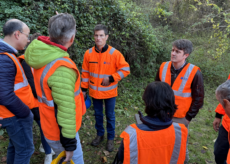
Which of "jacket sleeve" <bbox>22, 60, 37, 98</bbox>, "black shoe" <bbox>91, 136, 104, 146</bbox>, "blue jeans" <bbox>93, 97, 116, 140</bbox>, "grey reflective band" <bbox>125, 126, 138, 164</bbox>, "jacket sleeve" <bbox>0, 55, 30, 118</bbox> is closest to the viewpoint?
"grey reflective band" <bbox>125, 126, 138, 164</bbox>

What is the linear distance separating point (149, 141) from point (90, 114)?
3.32 m

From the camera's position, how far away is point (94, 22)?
4980 millimetres

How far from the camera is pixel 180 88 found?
255 centimetres

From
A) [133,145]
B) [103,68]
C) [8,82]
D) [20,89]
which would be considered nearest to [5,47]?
[8,82]

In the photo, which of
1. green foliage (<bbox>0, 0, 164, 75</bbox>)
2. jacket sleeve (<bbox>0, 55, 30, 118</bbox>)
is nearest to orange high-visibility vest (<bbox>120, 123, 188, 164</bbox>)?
jacket sleeve (<bbox>0, 55, 30, 118</bbox>)

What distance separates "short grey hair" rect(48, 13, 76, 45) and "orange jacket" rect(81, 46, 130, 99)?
1405mm

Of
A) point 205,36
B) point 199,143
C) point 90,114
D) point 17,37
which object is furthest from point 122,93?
point 205,36

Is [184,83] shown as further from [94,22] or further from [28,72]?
[94,22]

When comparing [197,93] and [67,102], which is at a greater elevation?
[67,102]

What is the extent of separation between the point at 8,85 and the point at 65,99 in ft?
2.60

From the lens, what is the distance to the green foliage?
3.81m

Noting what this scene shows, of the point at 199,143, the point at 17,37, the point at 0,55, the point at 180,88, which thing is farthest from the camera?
the point at 199,143

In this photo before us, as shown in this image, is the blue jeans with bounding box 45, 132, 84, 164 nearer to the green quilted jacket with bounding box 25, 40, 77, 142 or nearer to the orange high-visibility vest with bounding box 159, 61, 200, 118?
the green quilted jacket with bounding box 25, 40, 77, 142

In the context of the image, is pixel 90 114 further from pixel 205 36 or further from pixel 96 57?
pixel 205 36
